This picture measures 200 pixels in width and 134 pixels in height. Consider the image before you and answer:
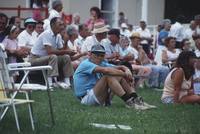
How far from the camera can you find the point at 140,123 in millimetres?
8805

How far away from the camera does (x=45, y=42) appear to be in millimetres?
13758

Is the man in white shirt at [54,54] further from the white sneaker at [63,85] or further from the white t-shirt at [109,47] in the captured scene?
the white t-shirt at [109,47]

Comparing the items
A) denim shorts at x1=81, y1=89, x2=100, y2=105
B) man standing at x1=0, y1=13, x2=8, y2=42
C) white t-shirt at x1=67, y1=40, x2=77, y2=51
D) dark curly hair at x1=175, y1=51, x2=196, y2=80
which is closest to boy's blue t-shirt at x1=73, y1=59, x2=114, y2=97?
denim shorts at x1=81, y1=89, x2=100, y2=105

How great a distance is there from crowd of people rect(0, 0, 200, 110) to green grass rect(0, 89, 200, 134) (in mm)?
309

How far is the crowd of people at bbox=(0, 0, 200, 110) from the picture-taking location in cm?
1052

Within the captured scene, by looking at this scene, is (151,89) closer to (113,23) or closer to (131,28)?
(131,28)

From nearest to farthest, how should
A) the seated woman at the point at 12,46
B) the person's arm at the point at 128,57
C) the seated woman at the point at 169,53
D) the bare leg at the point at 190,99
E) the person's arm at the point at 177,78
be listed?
the person's arm at the point at 177,78
the bare leg at the point at 190,99
the seated woman at the point at 12,46
the person's arm at the point at 128,57
the seated woman at the point at 169,53

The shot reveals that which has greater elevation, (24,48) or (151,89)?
(24,48)

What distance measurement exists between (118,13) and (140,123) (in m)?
16.5

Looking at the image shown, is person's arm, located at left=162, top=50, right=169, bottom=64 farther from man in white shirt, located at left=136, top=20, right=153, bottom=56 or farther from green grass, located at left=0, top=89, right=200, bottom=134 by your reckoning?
man in white shirt, located at left=136, top=20, right=153, bottom=56

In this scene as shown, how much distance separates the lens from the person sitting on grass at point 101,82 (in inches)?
406

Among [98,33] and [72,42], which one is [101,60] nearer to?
[98,33]

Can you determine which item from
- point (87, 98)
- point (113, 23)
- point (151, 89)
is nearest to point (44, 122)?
point (87, 98)

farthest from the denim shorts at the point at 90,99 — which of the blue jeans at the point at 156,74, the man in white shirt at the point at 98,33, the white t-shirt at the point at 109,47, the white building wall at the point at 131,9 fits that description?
the white building wall at the point at 131,9
